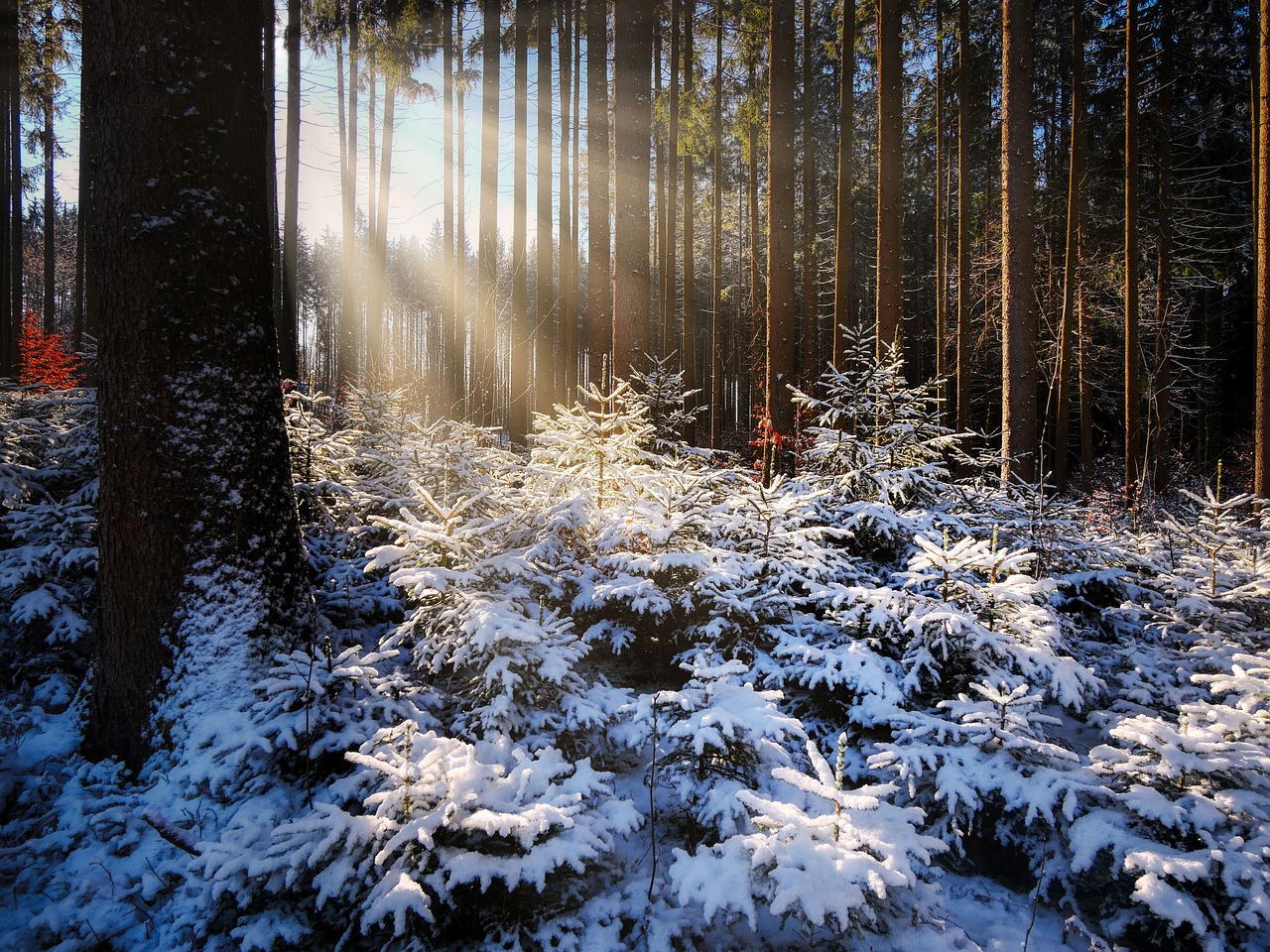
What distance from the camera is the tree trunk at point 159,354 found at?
291 cm

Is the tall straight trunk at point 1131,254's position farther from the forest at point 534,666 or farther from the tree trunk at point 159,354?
the tree trunk at point 159,354

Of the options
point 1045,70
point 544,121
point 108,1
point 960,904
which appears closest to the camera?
point 960,904

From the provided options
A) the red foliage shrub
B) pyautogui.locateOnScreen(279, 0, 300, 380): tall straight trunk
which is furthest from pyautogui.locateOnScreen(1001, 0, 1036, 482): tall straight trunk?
the red foliage shrub

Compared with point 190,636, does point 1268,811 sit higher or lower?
lower

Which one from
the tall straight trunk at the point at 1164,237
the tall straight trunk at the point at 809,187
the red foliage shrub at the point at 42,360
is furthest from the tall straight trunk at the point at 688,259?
the red foliage shrub at the point at 42,360

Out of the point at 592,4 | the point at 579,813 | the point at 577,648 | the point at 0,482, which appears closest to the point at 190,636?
the point at 577,648

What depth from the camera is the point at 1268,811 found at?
7.38 ft

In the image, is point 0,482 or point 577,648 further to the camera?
point 0,482

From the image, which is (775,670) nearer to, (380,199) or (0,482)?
(0,482)

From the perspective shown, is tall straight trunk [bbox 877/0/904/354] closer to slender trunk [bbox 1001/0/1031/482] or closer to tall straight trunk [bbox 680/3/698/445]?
slender trunk [bbox 1001/0/1031/482]

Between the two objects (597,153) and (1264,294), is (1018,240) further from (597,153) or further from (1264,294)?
(597,153)

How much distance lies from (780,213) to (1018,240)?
3521mm

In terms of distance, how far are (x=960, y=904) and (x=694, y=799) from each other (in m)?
1.28

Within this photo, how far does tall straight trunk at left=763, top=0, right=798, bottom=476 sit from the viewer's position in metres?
7.54
